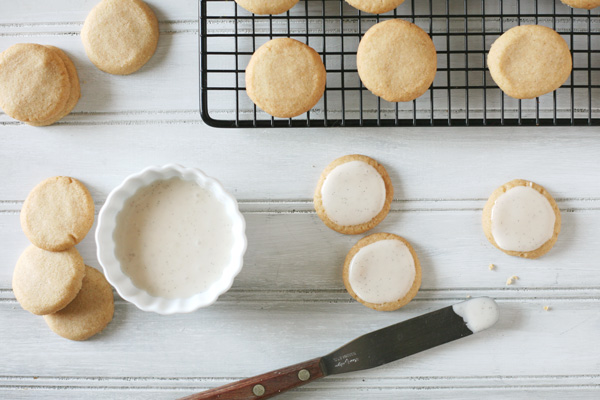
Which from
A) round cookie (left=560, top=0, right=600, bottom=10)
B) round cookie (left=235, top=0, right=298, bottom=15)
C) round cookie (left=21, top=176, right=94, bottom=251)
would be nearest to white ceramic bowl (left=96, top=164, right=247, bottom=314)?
round cookie (left=21, top=176, right=94, bottom=251)

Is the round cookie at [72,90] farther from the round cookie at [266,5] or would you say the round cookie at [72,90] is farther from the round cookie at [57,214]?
the round cookie at [266,5]

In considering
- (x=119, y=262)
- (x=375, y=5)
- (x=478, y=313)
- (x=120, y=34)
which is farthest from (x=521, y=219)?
(x=120, y=34)

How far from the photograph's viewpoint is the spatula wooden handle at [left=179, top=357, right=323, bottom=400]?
122cm

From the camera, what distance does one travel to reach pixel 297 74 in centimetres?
116

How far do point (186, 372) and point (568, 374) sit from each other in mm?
999

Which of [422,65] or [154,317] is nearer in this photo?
[422,65]

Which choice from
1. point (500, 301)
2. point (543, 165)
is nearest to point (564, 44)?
point (543, 165)

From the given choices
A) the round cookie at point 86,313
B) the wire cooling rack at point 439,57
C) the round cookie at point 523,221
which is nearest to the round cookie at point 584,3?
the wire cooling rack at point 439,57

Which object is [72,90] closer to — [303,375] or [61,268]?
[61,268]

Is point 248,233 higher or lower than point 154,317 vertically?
higher

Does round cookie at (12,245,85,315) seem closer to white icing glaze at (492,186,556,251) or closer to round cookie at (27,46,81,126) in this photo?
round cookie at (27,46,81,126)

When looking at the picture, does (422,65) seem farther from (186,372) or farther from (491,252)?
(186,372)

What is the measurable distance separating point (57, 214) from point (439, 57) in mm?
1043

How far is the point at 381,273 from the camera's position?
1264mm
